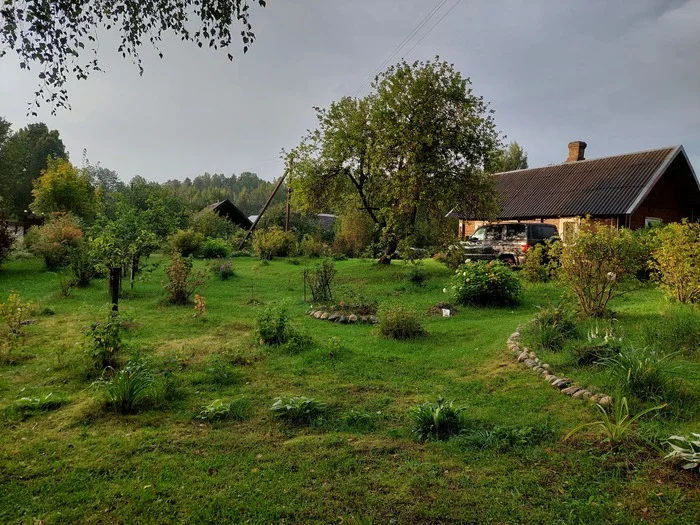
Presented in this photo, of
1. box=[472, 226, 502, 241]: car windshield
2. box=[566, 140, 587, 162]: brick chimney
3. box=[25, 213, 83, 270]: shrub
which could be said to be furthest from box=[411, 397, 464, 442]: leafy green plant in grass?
box=[566, 140, 587, 162]: brick chimney

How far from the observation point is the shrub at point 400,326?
7281 mm

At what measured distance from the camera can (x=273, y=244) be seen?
22.0 metres

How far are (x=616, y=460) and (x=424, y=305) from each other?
7091mm

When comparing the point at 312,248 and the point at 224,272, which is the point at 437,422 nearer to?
the point at 224,272

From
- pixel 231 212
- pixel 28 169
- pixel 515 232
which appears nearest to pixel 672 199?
pixel 515 232

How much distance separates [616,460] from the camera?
Result: 126 inches

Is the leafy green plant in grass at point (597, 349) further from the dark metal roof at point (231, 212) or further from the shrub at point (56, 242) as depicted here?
the dark metal roof at point (231, 212)

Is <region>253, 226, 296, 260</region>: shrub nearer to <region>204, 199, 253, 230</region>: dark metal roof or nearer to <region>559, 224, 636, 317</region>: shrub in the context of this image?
<region>204, 199, 253, 230</region>: dark metal roof

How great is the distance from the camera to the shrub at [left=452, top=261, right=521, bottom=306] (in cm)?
941

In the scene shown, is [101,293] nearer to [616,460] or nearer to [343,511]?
[343,511]

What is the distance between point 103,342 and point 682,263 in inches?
338

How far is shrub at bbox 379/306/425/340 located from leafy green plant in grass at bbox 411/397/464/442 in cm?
326

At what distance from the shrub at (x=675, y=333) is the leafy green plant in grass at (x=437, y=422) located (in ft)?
8.55

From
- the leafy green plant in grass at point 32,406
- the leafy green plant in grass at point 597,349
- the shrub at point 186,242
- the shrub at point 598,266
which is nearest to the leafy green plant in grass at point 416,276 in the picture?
the shrub at point 598,266
